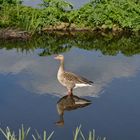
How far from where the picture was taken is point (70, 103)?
11.7 m

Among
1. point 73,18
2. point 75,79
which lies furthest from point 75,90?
point 73,18

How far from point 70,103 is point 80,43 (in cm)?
511

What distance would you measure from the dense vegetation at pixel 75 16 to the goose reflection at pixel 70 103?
5.35 m

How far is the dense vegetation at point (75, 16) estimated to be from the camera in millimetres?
17234

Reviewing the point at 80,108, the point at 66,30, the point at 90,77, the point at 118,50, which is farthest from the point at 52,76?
the point at 66,30

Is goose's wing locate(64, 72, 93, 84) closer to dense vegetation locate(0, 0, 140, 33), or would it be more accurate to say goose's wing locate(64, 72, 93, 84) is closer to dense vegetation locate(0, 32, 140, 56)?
dense vegetation locate(0, 32, 140, 56)

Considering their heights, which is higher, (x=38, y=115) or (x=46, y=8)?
(x=46, y=8)

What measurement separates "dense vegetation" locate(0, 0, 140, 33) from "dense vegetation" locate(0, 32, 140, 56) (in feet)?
1.55

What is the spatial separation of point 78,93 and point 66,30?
5.57 m

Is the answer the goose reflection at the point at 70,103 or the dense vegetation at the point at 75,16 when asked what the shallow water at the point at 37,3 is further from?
the goose reflection at the point at 70,103

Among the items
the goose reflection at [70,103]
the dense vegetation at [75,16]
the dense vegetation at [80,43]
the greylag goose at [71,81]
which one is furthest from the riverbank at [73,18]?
the goose reflection at [70,103]

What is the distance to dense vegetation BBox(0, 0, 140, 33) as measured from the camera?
17234 mm

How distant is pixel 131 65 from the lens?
1434 centimetres

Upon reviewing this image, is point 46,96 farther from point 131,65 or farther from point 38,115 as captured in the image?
point 131,65
